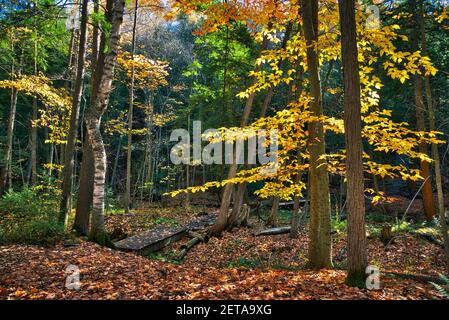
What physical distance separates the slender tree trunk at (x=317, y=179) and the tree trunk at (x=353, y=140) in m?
1.63

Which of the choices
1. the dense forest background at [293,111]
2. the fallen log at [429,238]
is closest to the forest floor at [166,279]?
the dense forest background at [293,111]

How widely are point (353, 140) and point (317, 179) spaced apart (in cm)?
189

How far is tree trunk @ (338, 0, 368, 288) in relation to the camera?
443 centimetres

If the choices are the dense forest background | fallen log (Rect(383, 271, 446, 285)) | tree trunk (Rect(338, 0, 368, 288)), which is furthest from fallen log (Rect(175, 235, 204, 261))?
tree trunk (Rect(338, 0, 368, 288))

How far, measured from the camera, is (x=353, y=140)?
4.43m

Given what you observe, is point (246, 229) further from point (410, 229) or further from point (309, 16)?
point (309, 16)

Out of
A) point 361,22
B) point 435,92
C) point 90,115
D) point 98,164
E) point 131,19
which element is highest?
point 131,19

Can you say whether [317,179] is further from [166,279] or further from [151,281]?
[151,281]

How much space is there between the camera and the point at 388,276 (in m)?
5.27

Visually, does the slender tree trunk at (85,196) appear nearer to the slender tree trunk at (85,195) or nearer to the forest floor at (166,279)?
the slender tree trunk at (85,195)

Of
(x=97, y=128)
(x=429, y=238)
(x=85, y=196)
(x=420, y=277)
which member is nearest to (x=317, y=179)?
(x=420, y=277)

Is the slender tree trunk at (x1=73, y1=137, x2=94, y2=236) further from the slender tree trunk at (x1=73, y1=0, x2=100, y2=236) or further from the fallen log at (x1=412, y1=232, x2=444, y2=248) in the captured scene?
the fallen log at (x1=412, y1=232, x2=444, y2=248)

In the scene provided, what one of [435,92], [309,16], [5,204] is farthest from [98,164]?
[435,92]
